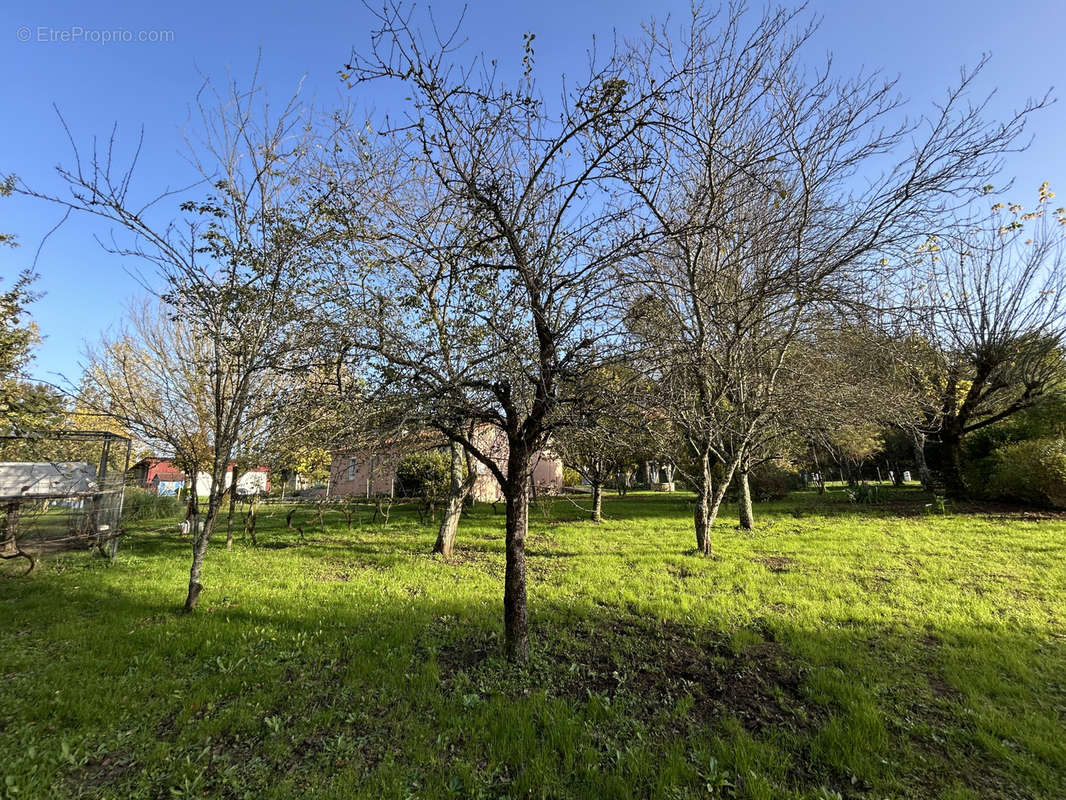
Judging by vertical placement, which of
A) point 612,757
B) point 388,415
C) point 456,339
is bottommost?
point 612,757

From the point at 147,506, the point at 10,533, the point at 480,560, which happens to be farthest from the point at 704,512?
the point at 147,506

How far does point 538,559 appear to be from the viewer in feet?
28.9

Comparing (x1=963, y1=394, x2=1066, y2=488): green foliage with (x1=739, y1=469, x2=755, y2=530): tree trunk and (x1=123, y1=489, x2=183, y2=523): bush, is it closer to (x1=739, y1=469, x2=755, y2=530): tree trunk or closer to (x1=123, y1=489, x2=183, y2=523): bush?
(x1=739, y1=469, x2=755, y2=530): tree trunk

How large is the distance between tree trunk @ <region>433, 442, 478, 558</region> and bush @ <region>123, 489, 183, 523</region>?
1410cm

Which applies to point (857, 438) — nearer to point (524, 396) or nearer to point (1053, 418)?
point (1053, 418)

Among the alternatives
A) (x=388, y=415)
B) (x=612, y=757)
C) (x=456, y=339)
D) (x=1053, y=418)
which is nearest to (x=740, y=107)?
(x=456, y=339)

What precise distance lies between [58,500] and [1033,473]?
79.8 ft

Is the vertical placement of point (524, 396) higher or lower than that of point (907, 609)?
higher

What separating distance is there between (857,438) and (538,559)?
1732cm

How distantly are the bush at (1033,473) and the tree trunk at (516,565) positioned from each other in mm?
15857

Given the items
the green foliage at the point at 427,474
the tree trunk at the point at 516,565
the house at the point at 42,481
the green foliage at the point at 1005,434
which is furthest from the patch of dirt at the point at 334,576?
the green foliage at the point at 1005,434

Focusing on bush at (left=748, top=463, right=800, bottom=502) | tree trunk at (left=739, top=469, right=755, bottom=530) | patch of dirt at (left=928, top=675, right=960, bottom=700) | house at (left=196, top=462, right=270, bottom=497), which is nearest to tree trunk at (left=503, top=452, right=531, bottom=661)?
patch of dirt at (left=928, top=675, right=960, bottom=700)

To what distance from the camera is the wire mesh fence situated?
8.10 m

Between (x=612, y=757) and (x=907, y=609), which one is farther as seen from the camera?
(x=907, y=609)
